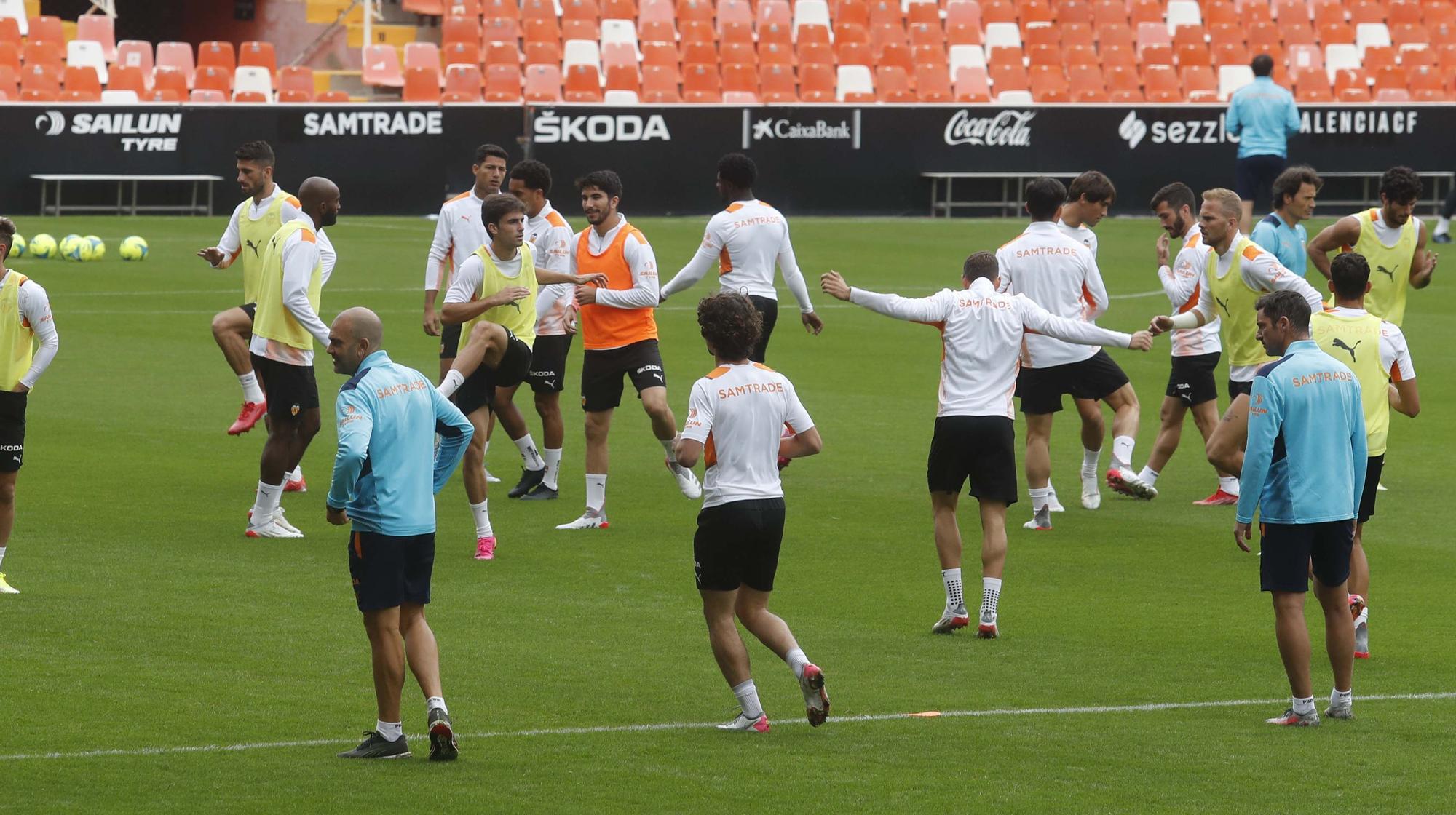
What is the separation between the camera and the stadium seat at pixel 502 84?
102 feet

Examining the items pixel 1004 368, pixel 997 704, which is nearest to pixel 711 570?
pixel 997 704

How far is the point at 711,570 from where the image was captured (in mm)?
7246

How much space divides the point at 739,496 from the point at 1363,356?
3059 millimetres

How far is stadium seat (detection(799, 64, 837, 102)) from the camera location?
32000 millimetres

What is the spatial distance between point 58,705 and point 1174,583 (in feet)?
18.8

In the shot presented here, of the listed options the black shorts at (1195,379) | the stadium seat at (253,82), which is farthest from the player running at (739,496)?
the stadium seat at (253,82)

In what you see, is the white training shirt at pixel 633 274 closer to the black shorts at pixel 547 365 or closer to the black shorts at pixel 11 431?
the black shorts at pixel 547 365

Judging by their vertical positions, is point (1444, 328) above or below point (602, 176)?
below

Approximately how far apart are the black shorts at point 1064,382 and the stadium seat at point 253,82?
20.5 m

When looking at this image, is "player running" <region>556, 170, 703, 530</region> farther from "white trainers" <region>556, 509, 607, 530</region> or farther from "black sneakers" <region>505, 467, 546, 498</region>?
"black sneakers" <region>505, 467, 546, 498</region>

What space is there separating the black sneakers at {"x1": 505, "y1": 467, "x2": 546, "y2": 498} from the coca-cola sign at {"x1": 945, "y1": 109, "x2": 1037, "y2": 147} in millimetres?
18915

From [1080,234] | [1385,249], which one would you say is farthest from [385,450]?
[1385,249]

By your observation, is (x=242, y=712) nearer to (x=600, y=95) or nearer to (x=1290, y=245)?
(x=1290, y=245)

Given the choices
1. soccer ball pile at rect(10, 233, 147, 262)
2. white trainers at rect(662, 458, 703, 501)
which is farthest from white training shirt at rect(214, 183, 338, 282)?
soccer ball pile at rect(10, 233, 147, 262)
